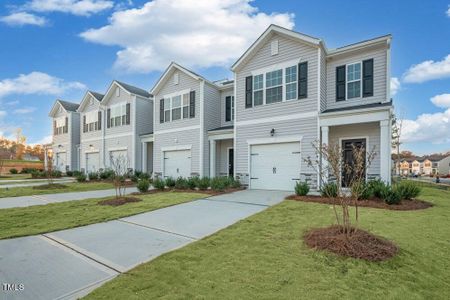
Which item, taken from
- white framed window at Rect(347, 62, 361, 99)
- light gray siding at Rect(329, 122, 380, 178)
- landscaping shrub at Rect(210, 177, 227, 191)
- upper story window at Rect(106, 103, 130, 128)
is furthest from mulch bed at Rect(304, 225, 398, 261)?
upper story window at Rect(106, 103, 130, 128)

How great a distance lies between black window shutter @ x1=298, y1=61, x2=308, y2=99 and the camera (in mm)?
11789

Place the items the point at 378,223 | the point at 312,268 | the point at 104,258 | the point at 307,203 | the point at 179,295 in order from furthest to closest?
the point at 307,203, the point at 378,223, the point at 104,258, the point at 312,268, the point at 179,295

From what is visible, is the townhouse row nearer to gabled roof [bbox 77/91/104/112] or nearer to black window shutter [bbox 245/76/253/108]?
black window shutter [bbox 245/76/253/108]

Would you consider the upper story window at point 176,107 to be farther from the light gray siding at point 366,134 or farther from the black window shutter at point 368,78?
the black window shutter at point 368,78

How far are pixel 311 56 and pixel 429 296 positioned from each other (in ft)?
35.7

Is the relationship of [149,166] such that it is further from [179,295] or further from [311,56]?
[179,295]

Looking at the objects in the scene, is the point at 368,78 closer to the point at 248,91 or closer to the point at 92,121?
the point at 248,91

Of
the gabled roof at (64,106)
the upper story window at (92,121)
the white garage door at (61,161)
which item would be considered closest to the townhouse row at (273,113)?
the upper story window at (92,121)

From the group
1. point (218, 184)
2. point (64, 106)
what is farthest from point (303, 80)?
point (64, 106)

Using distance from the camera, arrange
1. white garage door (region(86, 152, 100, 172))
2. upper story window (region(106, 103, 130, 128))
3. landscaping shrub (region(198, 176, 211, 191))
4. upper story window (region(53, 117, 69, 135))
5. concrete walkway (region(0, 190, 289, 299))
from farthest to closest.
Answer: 1. upper story window (region(53, 117, 69, 135))
2. white garage door (region(86, 152, 100, 172))
3. upper story window (region(106, 103, 130, 128))
4. landscaping shrub (region(198, 176, 211, 191))
5. concrete walkway (region(0, 190, 289, 299))

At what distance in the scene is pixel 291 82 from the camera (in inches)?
485

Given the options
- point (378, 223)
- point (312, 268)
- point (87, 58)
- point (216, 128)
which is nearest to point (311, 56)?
point (216, 128)

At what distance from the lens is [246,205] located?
339 inches

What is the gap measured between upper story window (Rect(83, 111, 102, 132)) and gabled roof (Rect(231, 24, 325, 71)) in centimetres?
1518
